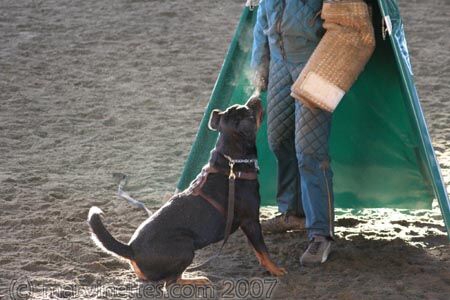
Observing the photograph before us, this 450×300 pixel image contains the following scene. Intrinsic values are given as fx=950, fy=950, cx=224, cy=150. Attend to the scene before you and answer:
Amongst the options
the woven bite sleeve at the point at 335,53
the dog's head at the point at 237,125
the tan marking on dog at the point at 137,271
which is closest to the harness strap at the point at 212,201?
the dog's head at the point at 237,125

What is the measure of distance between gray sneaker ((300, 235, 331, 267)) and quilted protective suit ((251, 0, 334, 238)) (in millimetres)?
50

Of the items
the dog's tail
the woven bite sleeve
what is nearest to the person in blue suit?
the woven bite sleeve

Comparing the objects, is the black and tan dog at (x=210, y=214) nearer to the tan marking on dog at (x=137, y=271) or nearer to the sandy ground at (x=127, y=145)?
the tan marking on dog at (x=137, y=271)

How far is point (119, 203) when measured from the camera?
6.47 m

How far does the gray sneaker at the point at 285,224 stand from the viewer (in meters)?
5.84

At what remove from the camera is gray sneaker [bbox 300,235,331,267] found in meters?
5.28

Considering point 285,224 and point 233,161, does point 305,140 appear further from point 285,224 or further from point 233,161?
point 285,224

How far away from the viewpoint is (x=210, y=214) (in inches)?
196

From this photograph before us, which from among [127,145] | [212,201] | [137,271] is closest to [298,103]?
[212,201]

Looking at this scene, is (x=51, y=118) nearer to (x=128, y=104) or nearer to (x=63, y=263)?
(x=128, y=104)

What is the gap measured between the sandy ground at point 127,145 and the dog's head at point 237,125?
2.42 feet

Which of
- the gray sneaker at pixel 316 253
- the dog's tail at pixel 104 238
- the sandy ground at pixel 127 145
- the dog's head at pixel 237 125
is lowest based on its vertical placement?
the sandy ground at pixel 127 145

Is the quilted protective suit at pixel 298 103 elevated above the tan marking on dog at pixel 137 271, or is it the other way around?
the quilted protective suit at pixel 298 103

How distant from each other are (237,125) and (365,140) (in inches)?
45.6
